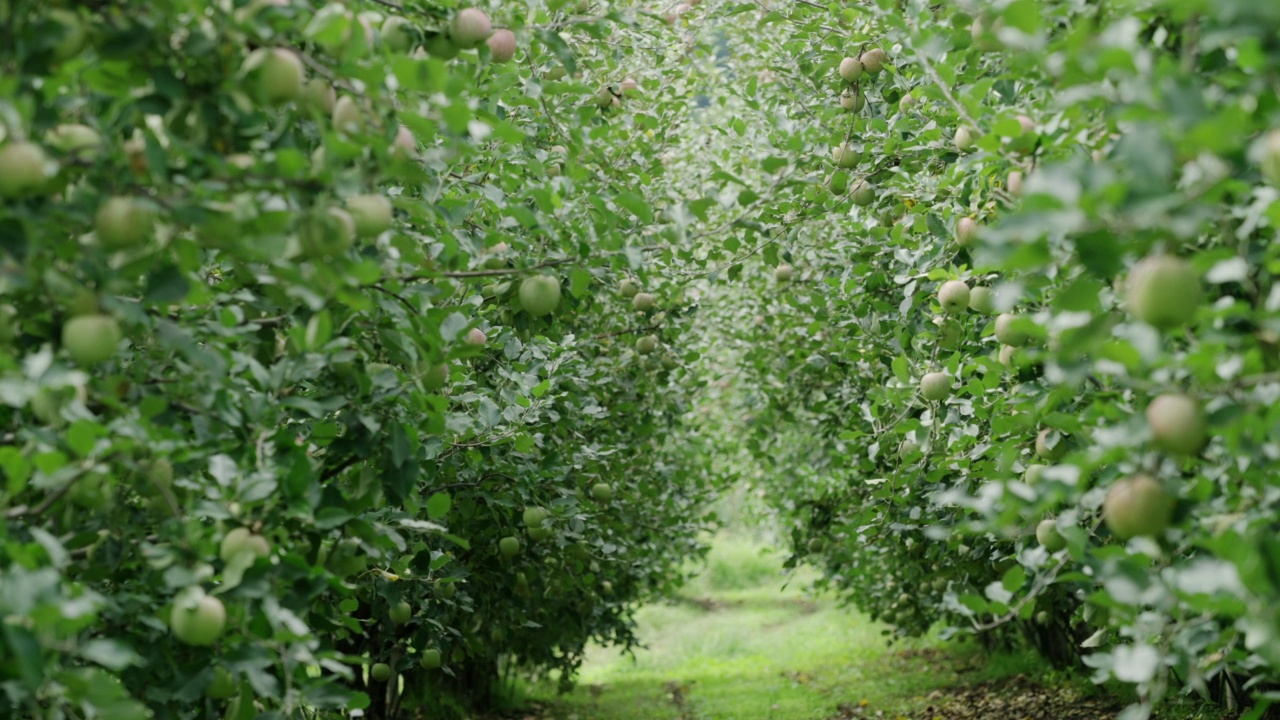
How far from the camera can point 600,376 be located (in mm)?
6223

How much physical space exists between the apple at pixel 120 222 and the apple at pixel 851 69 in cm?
289

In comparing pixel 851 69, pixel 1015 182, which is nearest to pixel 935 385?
pixel 1015 182

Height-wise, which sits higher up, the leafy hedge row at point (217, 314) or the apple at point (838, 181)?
the apple at point (838, 181)

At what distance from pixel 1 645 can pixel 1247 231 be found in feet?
7.02

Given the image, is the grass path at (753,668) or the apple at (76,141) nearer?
the apple at (76,141)

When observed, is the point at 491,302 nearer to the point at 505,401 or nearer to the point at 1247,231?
the point at 505,401

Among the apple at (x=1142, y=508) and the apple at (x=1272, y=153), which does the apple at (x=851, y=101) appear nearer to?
the apple at (x=1142, y=508)

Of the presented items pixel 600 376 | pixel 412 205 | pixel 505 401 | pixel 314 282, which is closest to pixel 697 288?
pixel 600 376

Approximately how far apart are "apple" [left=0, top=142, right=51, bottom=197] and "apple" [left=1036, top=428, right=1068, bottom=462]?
2407 mm

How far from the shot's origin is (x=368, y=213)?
6.89 feet

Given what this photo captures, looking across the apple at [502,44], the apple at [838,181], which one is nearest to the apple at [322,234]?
the apple at [502,44]

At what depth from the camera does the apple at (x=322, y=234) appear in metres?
1.95

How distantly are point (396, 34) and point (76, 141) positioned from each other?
0.74m

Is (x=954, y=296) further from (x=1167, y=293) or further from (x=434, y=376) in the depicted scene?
(x=1167, y=293)
